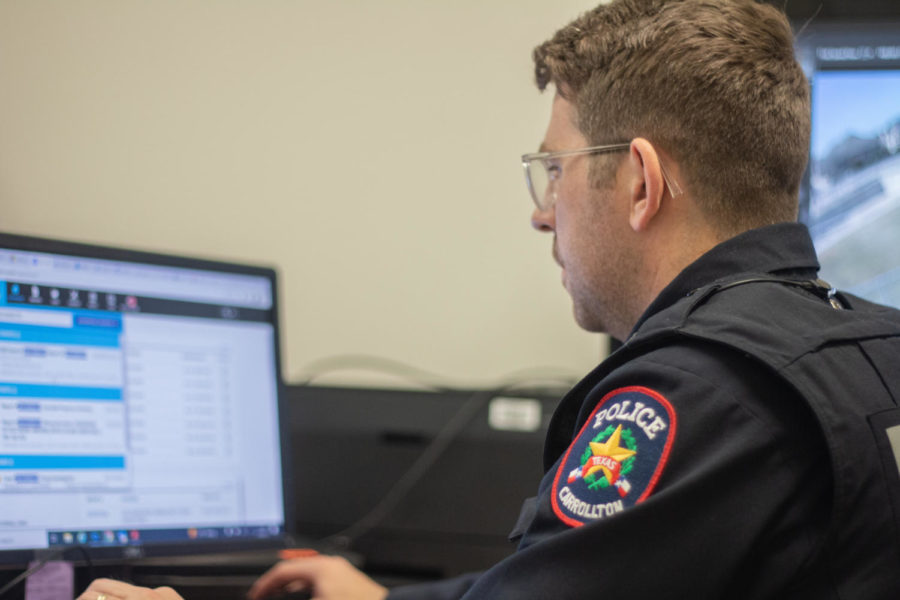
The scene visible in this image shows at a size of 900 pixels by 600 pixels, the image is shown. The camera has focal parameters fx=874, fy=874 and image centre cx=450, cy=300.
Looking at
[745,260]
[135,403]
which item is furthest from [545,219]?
[135,403]

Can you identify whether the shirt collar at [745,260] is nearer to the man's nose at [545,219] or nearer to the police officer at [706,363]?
the police officer at [706,363]

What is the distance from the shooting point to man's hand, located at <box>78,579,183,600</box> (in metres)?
0.82

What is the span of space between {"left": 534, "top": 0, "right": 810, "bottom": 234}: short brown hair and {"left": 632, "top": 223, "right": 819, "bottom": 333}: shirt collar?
0.06 metres

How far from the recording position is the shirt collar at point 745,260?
817mm

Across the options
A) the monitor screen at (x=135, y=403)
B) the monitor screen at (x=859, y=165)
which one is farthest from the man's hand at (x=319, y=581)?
the monitor screen at (x=859, y=165)

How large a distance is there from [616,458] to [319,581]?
1.77ft

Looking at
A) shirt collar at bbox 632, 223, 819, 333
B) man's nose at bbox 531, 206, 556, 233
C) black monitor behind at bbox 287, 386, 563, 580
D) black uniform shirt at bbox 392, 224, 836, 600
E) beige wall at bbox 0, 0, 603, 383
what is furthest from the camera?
beige wall at bbox 0, 0, 603, 383

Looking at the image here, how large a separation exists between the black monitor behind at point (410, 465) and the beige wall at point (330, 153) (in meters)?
0.19

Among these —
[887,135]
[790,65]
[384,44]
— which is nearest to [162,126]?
[384,44]

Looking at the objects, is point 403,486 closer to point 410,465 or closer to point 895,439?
point 410,465

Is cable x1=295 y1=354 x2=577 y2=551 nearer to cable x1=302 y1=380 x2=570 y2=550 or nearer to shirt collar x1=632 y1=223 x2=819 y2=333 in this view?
cable x1=302 y1=380 x2=570 y2=550

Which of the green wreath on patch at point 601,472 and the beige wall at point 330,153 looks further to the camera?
the beige wall at point 330,153

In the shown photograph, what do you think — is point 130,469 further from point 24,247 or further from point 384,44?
point 384,44

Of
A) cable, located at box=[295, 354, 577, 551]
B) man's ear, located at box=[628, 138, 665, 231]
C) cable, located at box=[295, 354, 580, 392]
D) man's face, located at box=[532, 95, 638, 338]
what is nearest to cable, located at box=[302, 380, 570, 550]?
cable, located at box=[295, 354, 577, 551]
